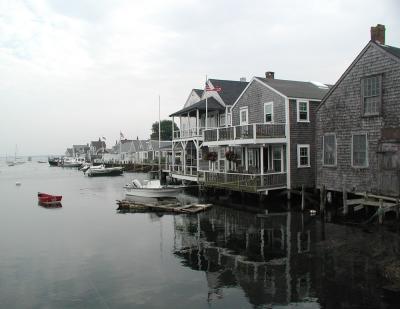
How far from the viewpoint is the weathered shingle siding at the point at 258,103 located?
29.5 metres

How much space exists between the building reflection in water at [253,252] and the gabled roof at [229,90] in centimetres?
1877

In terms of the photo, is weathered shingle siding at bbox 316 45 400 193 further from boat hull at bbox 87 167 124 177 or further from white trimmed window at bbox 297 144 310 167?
boat hull at bbox 87 167 124 177

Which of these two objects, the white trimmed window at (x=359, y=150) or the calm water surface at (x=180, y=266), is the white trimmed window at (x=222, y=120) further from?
the white trimmed window at (x=359, y=150)

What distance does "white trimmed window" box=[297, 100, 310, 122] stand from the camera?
2900 centimetres

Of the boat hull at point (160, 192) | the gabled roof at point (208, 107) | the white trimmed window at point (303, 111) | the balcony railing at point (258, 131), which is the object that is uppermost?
the gabled roof at point (208, 107)

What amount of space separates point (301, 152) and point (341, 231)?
1105cm

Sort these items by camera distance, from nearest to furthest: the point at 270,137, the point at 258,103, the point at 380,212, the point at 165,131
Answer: the point at 380,212 → the point at 270,137 → the point at 258,103 → the point at 165,131

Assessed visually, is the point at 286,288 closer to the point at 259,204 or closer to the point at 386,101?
the point at 386,101

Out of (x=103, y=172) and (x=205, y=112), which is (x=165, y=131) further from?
A: (x=205, y=112)

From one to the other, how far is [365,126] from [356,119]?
0.80 m

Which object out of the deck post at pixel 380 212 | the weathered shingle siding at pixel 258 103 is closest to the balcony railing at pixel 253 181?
the weathered shingle siding at pixel 258 103

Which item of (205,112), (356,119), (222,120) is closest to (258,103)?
(222,120)

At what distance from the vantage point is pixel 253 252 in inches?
646

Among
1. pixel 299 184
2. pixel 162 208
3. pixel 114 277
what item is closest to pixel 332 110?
pixel 299 184
